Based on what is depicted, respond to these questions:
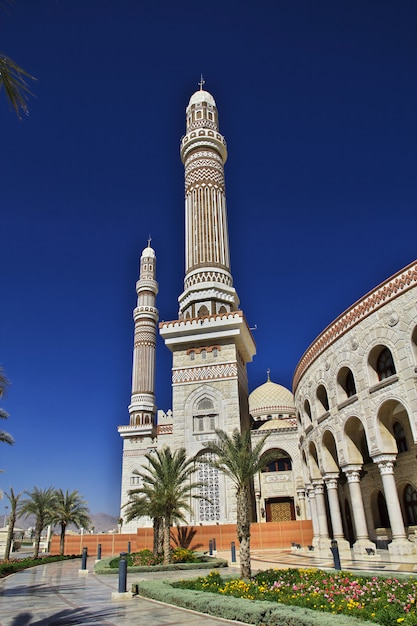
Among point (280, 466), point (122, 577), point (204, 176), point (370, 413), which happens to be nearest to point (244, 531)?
point (122, 577)

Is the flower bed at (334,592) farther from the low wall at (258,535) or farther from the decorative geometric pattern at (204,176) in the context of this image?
the decorative geometric pattern at (204,176)

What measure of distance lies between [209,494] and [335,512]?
9243 mm

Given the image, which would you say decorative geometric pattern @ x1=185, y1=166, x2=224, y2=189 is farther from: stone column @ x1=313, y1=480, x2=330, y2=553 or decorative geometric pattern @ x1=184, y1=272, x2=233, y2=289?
stone column @ x1=313, y1=480, x2=330, y2=553

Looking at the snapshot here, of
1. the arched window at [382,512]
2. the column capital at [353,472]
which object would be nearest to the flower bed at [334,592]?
the column capital at [353,472]

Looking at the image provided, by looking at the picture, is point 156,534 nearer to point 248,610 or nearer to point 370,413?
point 370,413

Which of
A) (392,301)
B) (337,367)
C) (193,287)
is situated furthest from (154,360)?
(392,301)

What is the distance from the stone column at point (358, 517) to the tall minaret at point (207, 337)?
1000cm

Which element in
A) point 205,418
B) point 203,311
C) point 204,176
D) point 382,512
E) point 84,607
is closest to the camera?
point 84,607

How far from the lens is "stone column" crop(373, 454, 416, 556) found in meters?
15.2

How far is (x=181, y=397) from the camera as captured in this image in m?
29.8

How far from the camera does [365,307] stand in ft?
56.9

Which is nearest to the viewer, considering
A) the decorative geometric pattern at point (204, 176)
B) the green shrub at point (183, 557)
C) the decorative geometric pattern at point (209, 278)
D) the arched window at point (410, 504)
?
the green shrub at point (183, 557)

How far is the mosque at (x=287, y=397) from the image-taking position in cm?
1638

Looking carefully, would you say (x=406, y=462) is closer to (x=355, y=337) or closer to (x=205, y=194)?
(x=355, y=337)
